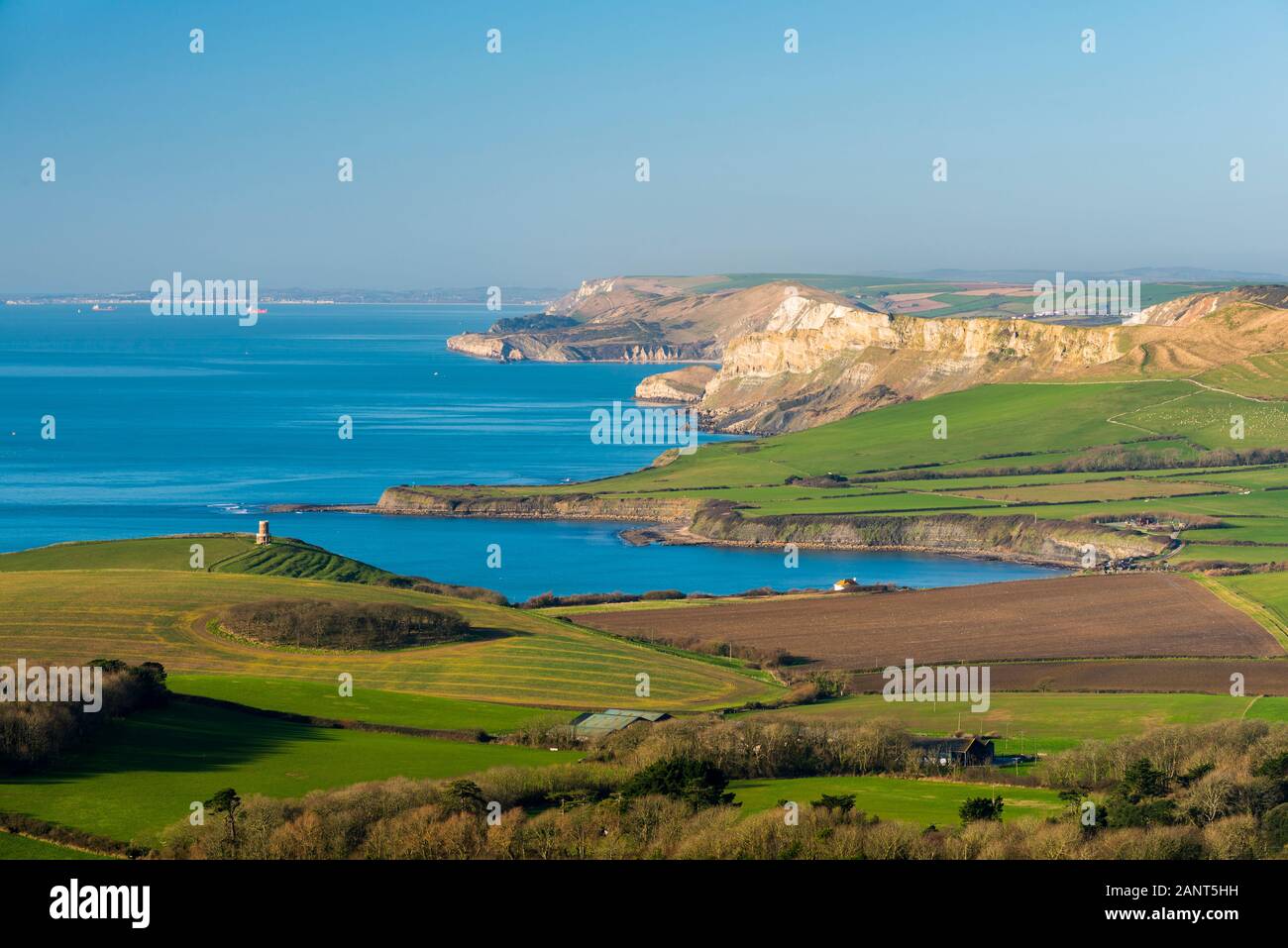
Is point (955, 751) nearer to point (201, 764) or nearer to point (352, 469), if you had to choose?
point (201, 764)

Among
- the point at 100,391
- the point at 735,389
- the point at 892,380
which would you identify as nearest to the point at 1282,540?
the point at 892,380

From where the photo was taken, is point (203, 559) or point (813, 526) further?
point (813, 526)

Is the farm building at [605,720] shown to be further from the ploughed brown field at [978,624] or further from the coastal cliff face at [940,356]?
the coastal cliff face at [940,356]

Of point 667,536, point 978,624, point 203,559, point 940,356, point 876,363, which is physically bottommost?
point 667,536

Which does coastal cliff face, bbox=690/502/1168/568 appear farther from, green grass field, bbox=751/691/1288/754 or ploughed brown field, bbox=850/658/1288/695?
green grass field, bbox=751/691/1288/754

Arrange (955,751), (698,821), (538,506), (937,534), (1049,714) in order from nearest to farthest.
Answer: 1. (698,821)
2. (955,751)
3. (1049,714)
4. (937,534)
5. (538,506)

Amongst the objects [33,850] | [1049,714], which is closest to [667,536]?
[1049,714]

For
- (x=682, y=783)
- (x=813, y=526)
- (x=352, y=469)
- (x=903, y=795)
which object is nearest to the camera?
(x=682, y=783)
